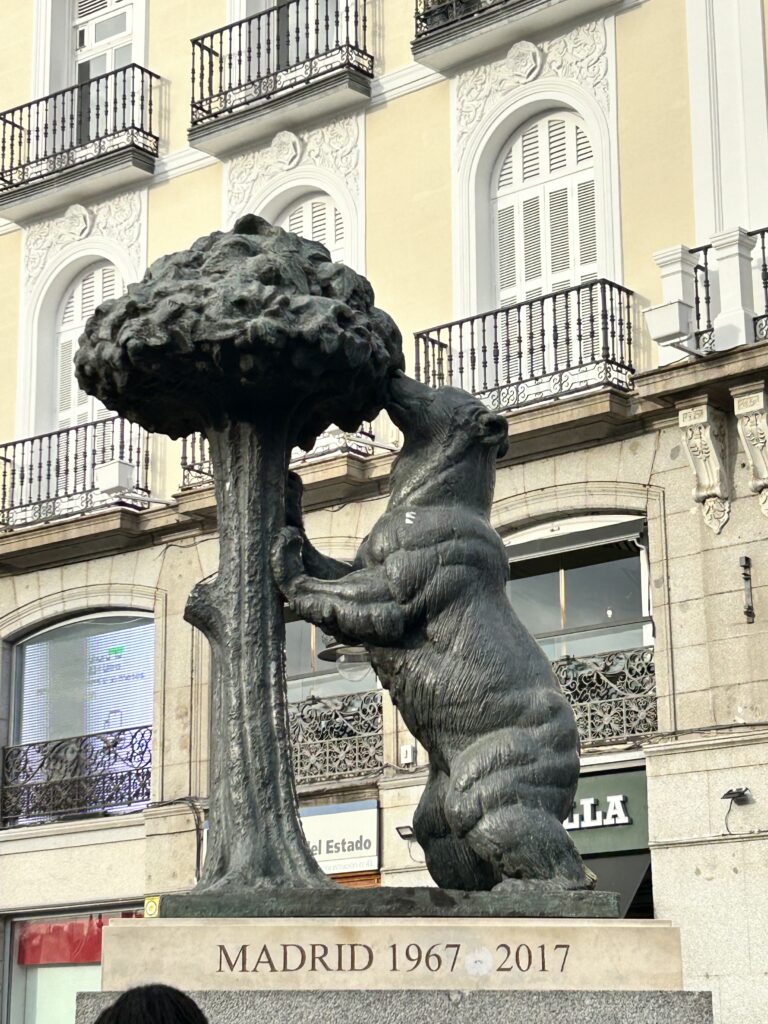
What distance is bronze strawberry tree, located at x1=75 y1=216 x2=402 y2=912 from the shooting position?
20.2 ft

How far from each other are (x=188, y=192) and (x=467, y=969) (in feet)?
57.6

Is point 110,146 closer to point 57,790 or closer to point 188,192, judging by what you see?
point 188,192

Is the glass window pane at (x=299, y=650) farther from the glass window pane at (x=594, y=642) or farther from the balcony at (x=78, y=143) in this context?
the balcony at (x=78, y=143)

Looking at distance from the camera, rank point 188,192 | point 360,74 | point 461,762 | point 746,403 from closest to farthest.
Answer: point 461,762
point 746,403
point 360,74
point 188,192

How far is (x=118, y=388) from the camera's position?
6.50m

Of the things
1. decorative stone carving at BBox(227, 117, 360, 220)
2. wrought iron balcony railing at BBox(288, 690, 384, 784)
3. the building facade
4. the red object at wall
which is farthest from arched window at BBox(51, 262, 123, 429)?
the red object at wall

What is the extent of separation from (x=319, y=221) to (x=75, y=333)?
3.72 m

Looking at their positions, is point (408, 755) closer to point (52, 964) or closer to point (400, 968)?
point (52, 964)

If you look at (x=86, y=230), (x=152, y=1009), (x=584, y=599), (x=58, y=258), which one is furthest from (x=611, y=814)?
(x=152, y=1009)

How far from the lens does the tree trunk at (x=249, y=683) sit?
6.07 m

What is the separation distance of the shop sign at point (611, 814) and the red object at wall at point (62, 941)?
18.1 ft

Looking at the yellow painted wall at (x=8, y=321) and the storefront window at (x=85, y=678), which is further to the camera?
the yellow painted wall at (x=8, y=321)

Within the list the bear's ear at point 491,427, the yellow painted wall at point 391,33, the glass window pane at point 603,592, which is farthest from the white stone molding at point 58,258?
the bear's ear at point 491,427

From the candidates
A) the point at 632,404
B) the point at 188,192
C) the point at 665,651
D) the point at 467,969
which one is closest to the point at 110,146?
the point at 188,192
